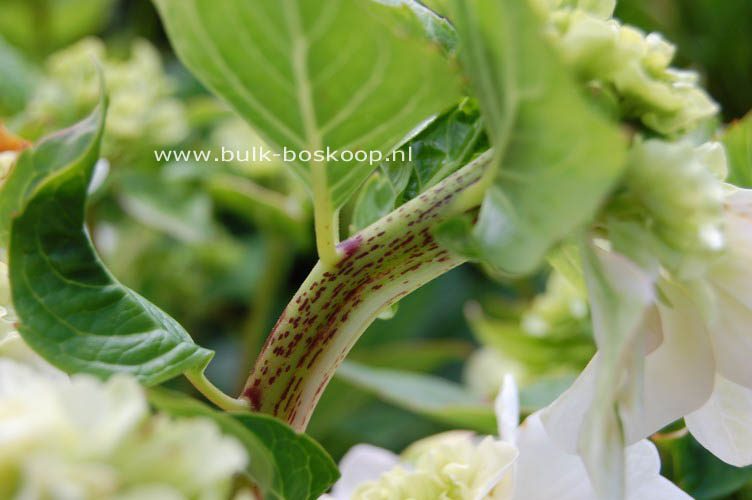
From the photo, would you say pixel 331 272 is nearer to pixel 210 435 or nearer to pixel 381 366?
pixel 210 435

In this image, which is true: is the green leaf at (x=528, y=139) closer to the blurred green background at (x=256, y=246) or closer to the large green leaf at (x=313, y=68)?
the large green leaf at (x=313, y=68)

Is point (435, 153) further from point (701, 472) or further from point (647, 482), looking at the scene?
point (701, 472)

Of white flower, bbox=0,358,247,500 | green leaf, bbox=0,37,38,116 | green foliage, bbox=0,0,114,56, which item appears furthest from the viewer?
green foliage, bbox=0,0,114,56

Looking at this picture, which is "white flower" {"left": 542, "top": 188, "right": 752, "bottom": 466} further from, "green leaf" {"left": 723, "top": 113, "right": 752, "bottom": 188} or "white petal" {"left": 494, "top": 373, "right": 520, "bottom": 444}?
"green leaf" {"left": 723, "top": 113, "right": 752, "bottom": 188}

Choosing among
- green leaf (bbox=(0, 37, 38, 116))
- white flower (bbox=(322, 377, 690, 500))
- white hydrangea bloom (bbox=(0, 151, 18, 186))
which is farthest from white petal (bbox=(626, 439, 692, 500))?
green leaf (bbox=(0, 37, 38, 116))

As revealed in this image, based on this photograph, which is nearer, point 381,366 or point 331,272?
point 331,272

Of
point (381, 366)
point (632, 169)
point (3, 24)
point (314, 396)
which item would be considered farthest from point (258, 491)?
point (3, 24)

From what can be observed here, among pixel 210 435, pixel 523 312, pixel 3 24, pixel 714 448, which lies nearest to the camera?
pixel 210 435
